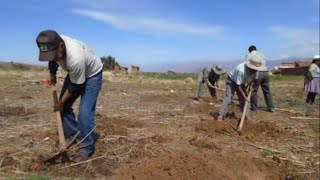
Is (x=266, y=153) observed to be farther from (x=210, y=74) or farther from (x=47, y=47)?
(x=210, y=74)

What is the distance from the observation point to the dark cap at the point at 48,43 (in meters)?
4.58

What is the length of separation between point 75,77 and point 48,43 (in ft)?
1.66

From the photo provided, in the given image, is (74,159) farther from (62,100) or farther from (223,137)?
(223,137)

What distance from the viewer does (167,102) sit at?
39.2ft

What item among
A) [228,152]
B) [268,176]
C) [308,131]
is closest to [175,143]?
[228,152]

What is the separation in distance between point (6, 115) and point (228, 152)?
4209 mm

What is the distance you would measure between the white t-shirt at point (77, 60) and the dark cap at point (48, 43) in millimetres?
161

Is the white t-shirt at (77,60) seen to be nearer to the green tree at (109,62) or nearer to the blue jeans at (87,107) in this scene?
the blue jeans at (87,107)

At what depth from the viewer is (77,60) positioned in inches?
187

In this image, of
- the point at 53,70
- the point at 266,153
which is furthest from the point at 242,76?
the point at 53,70

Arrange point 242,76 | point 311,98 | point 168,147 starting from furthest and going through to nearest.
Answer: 1. point 311,98
2. point 242,76
3. point 168,147

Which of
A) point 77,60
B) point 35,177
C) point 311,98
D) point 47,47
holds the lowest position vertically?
point 35,177

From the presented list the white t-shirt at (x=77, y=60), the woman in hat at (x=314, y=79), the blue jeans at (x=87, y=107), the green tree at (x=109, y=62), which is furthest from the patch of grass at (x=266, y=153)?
the green tree at (x=109, y=62)

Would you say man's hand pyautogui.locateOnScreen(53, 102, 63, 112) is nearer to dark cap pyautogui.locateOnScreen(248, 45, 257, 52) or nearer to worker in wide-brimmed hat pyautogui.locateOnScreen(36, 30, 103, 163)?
worker in wide-brimmed hat pyautogui.locateOnScreen(36, 30, 103, 163)
